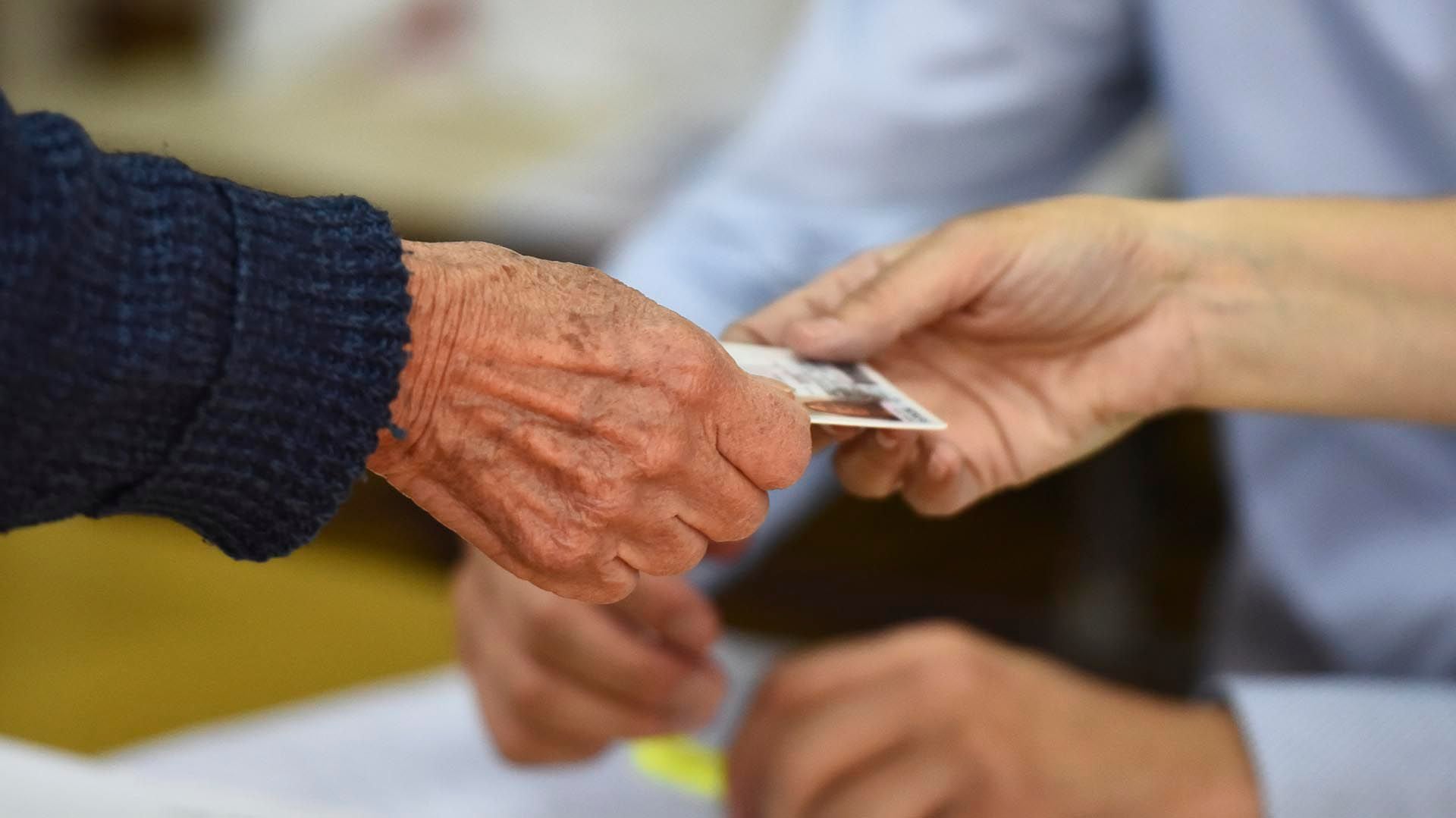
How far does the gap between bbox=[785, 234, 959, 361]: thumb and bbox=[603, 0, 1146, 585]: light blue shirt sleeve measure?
0.33 meters

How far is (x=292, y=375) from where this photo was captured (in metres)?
Result: 0.46

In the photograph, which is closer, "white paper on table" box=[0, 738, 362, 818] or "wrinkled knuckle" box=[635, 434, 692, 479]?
"wrinkled knuckle" box=[635, 434, 692, 479]

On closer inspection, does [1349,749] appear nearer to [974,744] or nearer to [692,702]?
[974,744]

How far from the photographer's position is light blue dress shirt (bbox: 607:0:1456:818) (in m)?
0.77

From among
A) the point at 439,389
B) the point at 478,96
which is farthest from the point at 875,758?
the point at 478,96

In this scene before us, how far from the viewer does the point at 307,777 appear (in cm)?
91

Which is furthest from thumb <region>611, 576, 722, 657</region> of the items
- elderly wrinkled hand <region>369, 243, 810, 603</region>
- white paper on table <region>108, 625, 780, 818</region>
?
elderly wrinkled hand <region>369, 243, 810, 603</region>

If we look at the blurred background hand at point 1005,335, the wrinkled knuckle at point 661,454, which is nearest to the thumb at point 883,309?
the blurred background hand at point 1005,335

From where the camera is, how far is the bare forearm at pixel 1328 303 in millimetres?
721

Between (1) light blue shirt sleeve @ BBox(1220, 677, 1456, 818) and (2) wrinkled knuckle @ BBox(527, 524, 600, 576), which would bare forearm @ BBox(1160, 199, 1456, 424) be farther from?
(2) wrinkled knuckle @ BBox(527, 524, 600, 576)

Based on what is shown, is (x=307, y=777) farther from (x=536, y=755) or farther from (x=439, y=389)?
(x=439, y=389)

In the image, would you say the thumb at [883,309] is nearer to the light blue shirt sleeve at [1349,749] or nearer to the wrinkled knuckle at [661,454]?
the wrinkled knuckle at [661,454]

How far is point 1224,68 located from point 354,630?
1475mm

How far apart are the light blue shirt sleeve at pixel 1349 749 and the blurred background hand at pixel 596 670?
33 centimetres
